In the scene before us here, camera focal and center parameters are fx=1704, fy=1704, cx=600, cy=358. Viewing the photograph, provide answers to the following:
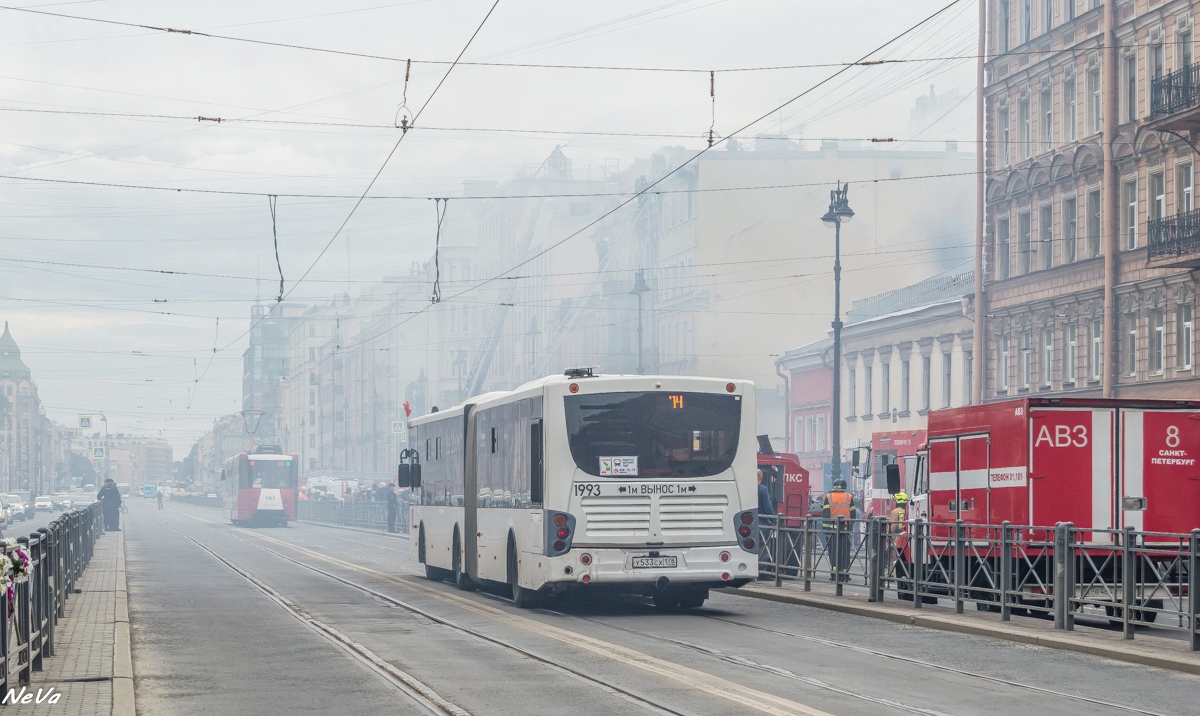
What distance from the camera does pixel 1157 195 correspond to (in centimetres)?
4116

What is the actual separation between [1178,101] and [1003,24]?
1254cm

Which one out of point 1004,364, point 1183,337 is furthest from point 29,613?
point 1004,364

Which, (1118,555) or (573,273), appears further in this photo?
Result: (573,273)

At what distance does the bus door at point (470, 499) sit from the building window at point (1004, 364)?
93.1 feet

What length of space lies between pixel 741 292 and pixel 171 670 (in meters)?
69.3

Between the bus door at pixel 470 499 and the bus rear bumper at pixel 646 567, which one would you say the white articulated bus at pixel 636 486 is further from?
the bus door at pixel 470 499

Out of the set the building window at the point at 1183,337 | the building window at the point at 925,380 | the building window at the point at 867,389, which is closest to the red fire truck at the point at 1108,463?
the building window at the point at 1183,337

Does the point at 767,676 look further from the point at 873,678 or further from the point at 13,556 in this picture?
the point at 13,556

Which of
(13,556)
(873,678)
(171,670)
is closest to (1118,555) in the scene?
(873,678)

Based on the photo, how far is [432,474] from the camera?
1093 inches

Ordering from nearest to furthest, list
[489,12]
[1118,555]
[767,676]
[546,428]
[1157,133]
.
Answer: [767,676] → [1118,555] → [546,428] → [489,12] → [1157,133]

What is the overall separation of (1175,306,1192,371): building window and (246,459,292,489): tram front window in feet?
136

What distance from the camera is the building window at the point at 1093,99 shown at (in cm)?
4406

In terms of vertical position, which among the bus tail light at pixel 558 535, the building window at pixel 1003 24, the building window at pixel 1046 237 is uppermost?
the building window at pixel 1003 24
